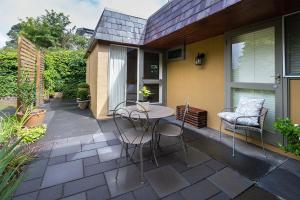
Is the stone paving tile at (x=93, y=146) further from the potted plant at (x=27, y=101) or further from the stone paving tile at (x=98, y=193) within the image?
the potted plant at (x=27, y=101)

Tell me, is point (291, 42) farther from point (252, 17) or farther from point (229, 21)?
point (229, 21)

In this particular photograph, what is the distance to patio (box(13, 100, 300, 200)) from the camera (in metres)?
1.75

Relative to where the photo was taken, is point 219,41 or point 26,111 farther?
point 219,41

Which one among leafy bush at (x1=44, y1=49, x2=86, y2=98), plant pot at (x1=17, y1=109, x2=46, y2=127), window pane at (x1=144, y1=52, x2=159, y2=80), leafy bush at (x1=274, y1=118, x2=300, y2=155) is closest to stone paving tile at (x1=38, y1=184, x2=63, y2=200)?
plant pot at (x1=17, y1=109, x2=46, y2=127)

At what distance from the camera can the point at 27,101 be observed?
3.69 meters

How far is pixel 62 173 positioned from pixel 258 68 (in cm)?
356

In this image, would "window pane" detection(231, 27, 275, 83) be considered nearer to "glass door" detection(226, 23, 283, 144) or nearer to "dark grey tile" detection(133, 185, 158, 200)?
"glass door" detection(226, 23, 283, 144)

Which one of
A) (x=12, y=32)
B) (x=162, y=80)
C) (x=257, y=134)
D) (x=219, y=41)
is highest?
(x=12, y=32)

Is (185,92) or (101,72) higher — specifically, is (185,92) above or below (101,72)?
below

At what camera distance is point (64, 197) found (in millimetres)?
1683

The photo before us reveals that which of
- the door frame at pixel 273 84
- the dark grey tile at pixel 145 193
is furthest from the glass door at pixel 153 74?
the dark grey tile at pixel 145 193

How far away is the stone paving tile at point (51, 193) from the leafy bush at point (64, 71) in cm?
810

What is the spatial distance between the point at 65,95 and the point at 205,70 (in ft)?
25.9

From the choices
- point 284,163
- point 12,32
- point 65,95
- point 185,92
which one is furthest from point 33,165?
point 12,32
